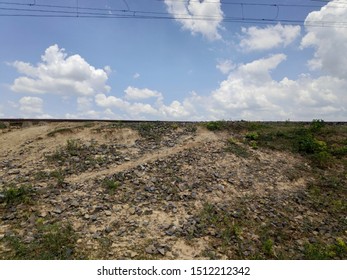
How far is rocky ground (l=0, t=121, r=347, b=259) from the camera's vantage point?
338 inches

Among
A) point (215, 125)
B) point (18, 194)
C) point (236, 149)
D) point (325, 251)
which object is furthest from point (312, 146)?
point (18, 194)

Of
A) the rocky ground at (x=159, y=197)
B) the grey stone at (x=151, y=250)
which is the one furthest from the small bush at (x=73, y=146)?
→ the grey stone at (x=151, y=250)

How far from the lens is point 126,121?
1873 cm

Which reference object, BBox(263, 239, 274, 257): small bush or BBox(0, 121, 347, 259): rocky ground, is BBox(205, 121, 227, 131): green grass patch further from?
BBox(263, 239, 274, 257): small bush

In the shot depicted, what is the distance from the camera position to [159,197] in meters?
10.9

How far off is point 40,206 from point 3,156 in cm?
547

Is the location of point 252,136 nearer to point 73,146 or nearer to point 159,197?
point 159,197

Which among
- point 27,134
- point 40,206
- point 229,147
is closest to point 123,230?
point 40,206

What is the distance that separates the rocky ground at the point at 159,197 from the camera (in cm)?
859

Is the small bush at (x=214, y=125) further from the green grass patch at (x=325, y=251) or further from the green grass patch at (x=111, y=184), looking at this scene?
the green grass patch at (x=325, y=251)

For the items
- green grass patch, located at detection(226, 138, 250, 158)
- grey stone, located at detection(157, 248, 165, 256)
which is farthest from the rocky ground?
green grass patch, located at detection(226, 138, 250, 158)

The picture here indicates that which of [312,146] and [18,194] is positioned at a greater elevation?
[312,146]
